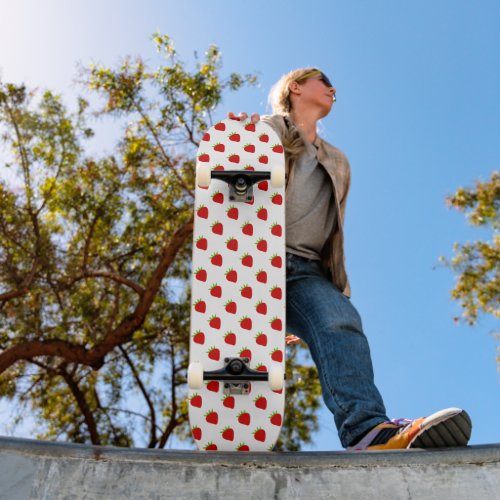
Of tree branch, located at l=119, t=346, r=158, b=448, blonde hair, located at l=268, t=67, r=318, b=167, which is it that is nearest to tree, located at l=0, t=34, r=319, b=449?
tree branch, located at l=119, t=346, r=158, b=448

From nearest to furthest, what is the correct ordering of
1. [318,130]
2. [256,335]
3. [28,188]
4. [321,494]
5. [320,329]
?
[321,494] → [256,335] → [320,329] → [318,130] → [28,188]

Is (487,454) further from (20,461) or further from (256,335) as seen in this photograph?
(20,461)

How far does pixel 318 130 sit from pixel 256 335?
4.56ft

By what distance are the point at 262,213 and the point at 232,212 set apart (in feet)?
0.41

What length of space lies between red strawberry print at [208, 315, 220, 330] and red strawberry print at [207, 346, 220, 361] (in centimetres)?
8

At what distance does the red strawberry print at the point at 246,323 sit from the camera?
8.03 feet

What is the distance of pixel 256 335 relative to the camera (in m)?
2.43

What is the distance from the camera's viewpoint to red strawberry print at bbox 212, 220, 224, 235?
8.53ft

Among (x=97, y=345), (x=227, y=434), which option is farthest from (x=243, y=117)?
(x=97, y=345)

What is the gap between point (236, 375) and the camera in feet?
7.54

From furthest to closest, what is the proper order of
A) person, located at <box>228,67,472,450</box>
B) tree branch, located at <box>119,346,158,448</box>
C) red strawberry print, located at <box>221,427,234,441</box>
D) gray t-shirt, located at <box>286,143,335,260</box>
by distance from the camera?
tree branch, located at <box>119,346,158,448</box> < gray t-shirt, located at <box>286,143,335,260</box> < red strawberry print, located at <box>221,427,234,441</box> < person, located at <box>228,67,472,450</box>

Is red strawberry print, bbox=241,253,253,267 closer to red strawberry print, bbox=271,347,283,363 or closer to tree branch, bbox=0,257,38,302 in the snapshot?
red strawberry print, bbox=271,347,283,363

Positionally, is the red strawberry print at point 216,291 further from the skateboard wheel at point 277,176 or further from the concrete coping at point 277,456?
the concrete coping at point 277,456

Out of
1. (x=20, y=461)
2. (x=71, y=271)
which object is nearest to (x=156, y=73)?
(x=71, y=271)
